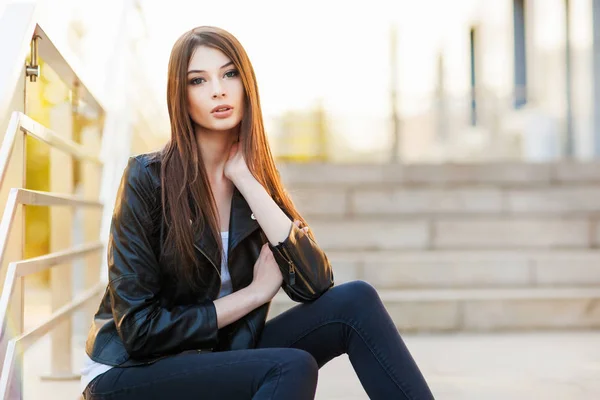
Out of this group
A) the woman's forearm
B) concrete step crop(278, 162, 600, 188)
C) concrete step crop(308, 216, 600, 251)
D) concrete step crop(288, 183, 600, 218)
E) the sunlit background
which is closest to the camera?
the woman's forearm

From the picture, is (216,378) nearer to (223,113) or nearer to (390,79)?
(223,113)

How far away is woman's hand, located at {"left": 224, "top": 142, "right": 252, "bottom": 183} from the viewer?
2.04 m

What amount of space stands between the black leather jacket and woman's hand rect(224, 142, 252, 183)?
6 cm

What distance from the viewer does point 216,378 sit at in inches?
67.5

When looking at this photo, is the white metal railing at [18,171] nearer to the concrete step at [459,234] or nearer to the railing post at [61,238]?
the railing post at [61,238]

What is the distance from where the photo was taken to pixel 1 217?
1661 millimetres

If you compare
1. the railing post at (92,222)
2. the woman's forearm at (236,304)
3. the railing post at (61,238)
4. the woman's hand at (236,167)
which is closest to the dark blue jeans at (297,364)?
the woman's forearm at (236,304)

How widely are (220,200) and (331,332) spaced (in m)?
0.45

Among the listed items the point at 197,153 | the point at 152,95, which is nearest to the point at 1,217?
the point at 197,153

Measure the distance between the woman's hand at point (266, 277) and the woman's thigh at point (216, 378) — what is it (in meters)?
0.21

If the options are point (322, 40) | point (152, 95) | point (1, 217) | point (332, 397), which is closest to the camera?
point (1, 217)

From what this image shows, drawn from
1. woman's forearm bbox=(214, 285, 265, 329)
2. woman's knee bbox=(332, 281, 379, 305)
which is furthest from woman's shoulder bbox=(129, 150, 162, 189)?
woman's knee bbox=(332, 281, 379, 305)

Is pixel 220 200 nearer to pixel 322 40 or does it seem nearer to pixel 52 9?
pixel 52 9

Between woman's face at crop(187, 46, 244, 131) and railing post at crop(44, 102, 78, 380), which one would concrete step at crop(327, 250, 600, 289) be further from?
woman's face at crop(187, 46, 244, 131)
